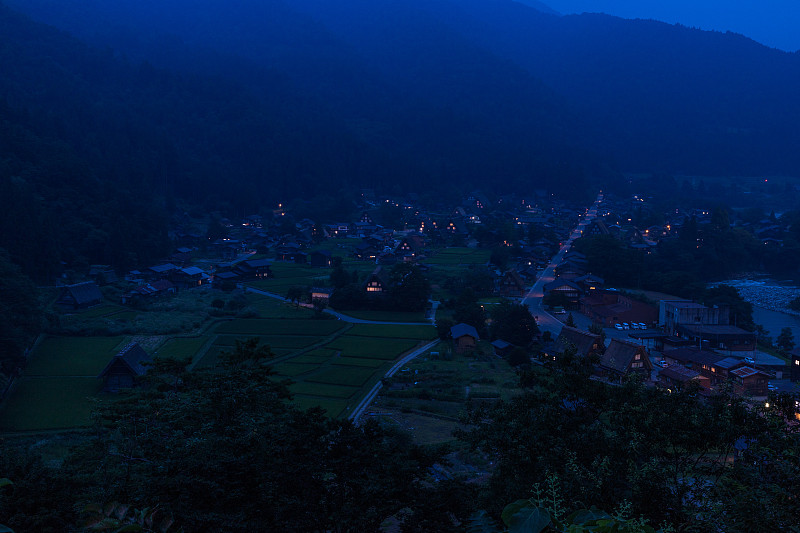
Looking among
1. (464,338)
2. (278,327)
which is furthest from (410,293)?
(278,327)

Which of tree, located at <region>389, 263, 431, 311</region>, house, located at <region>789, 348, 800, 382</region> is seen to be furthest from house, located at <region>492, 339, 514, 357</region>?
house, located at <region>789, 348, 800, 382</region>

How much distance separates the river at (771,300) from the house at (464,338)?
19420 millimetres

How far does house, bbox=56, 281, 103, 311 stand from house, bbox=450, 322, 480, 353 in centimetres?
2157

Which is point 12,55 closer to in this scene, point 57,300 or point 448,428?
point 57,300

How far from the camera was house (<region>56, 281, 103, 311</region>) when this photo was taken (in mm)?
30391

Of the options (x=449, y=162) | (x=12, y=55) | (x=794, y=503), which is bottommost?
(x=794, y=503)

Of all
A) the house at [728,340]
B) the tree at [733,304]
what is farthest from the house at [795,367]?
the tree at [733,304]

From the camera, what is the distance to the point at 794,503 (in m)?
4.92

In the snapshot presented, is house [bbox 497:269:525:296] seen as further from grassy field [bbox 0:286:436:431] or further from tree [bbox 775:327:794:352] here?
tree [bbox 775:327:794:352]

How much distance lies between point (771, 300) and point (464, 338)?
1126 inches

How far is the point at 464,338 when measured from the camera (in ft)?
89.4

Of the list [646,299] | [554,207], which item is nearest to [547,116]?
[554,207]

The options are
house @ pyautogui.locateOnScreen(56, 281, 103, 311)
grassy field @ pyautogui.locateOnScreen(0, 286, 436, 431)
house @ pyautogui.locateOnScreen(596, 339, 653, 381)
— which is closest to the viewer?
grassy field @ pyautogui.locateOnScreen(0, 286, 436, 431)

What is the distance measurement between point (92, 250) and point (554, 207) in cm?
6347
